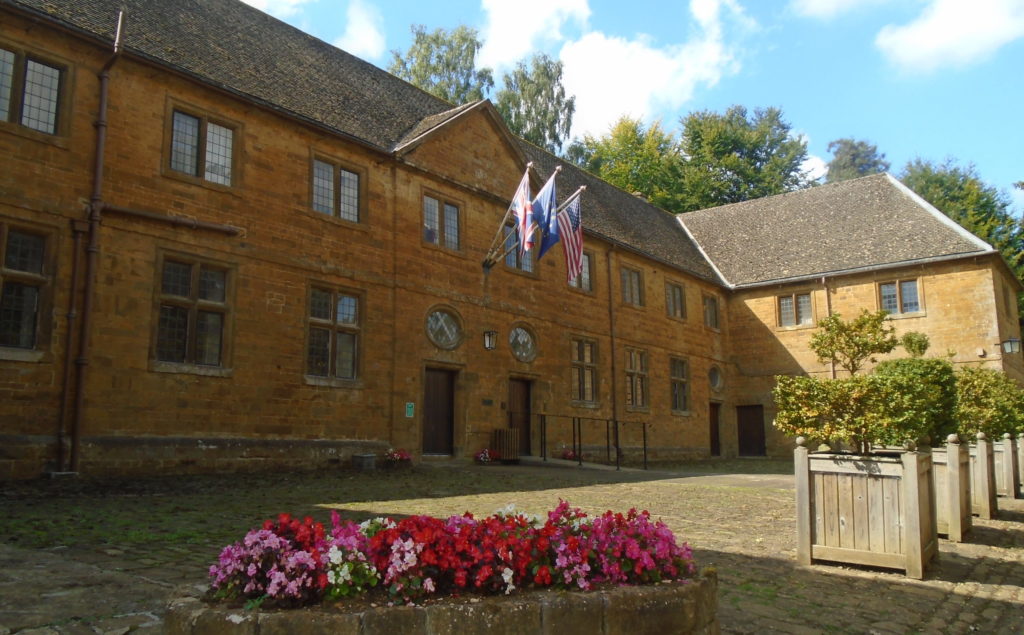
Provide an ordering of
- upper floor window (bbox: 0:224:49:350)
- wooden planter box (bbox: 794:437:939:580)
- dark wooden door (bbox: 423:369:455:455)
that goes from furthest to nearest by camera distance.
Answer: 1. dark wooden door (bbox: 423:369:455:455)
2. upper floor window (bbox: 0:224:49:350)
3. wooden planter box (bbox: 794:437:939:580)

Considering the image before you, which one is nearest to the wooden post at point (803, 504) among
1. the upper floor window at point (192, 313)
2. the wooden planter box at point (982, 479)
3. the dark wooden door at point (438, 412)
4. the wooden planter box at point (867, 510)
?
the wooden planter box at point (867, 510)

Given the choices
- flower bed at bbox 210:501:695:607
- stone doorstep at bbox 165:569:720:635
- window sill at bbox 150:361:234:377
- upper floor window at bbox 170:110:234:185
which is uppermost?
upper floor window at bbox 170:110:234:185

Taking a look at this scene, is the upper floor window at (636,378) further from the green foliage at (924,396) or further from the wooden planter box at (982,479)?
the wooden planter box at (982,479)

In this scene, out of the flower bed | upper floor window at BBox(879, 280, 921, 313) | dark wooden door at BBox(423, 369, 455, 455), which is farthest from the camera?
upper floor window at BBox(879, 280, 921, 313)

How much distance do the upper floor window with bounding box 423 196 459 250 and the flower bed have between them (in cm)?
1426

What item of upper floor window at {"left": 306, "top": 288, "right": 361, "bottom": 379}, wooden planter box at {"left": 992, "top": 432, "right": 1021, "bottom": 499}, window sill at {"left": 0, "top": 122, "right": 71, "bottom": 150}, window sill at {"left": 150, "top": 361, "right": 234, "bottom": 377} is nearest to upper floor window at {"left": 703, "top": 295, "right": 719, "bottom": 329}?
wooden planter box at {"left": 992, "top": 432, "right": 1021, "bottom": 499}

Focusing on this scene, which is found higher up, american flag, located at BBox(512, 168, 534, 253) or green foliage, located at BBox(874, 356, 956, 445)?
american flag, located at BBox(512, 168, 534, 253)

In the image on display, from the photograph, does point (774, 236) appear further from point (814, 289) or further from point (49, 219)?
point (49, 219)

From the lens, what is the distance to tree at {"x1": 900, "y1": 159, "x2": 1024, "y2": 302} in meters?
37.2

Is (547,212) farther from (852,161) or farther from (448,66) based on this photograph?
(852,161)

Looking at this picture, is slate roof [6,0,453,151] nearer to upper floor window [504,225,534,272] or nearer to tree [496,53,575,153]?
upper floor window [504,225,534,272]

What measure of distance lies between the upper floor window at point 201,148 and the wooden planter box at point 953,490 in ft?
40.1

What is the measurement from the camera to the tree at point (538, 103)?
133 feet

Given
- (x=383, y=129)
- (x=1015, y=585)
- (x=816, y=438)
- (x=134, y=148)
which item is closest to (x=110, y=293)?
(x=134, y=148)
